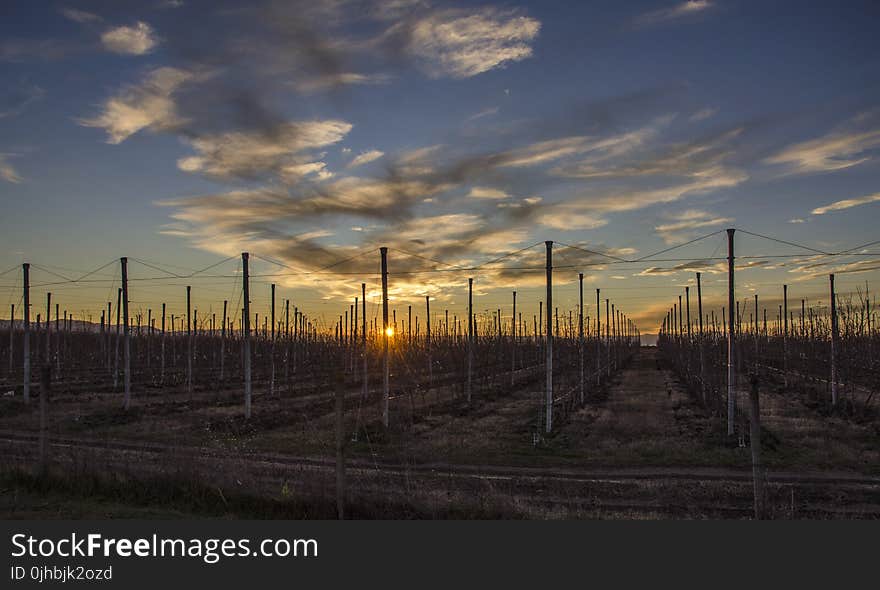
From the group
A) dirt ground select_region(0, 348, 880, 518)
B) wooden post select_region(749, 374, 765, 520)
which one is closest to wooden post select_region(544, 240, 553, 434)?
dirt ground select_region(0, 348, 880, 518)

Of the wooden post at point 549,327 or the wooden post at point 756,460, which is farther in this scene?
the wooden post at point 549,327

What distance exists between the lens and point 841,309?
33156 mm

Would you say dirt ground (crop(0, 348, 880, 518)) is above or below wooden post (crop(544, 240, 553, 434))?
below

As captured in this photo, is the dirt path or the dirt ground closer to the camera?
the dirt ground

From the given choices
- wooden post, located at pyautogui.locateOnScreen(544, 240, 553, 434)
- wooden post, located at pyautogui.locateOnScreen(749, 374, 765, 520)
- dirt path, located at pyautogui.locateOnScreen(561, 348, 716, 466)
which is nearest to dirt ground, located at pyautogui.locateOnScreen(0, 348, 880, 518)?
dirt path, located at pyautogui.locateOnScreen(561, 348, 716, 466)

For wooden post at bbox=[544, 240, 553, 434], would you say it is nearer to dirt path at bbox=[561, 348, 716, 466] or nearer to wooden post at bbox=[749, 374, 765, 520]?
dirt path at bbox=[561, 348, 716, 466]

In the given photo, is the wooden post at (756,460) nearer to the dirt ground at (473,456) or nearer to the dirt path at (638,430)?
the dirt ground at (473,456)

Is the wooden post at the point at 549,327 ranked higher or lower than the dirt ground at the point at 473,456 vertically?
higher

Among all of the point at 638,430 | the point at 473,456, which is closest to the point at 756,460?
the point at 473,456

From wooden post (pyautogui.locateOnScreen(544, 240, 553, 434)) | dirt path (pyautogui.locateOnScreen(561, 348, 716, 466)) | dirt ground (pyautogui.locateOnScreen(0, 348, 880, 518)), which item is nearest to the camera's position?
dirt ground (pyautogui.locateOnScreen(0, 348, 880, 518))

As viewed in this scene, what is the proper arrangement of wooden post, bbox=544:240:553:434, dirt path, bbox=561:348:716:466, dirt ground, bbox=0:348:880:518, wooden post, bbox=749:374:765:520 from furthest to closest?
wooden post, bbox=544:240:553:434 < dirt path, bbox=561:348:716:466 < dirt ground, bbox=0:348:880:518 < wooden post, bbox=749:374:765:520

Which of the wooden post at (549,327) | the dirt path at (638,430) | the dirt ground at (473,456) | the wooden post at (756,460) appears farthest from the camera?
the wooden post at (549,327)

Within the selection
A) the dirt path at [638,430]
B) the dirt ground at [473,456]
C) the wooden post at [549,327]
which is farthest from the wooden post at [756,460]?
the wooden post at [549,327]

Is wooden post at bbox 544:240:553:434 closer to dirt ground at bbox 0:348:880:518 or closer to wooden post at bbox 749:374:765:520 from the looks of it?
dirt ground at bbox 0:348:880:518
